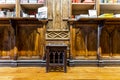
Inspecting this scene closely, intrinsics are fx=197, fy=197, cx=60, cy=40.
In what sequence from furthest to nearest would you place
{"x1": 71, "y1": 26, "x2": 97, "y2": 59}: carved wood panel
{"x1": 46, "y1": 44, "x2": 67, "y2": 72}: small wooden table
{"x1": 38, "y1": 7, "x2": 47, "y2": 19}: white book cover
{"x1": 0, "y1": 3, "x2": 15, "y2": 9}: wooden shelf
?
{"x1": 0, "y1": 3, "x2": 15, "y2": 9}: wooden shelf → {"x1": 71, "y1": 26, "x2": 97, "y2": 59}: carved wood panel → {"x1": 38, "y1": 7, "x2": 47, "y2": 19}: white book cover → {"x1": 46, "y1": 44, "x2": 67, "y2": 72}: small wooden table

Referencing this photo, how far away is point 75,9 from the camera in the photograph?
14.0 feet

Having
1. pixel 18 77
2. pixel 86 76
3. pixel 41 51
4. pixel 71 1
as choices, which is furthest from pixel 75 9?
pixel 18 77

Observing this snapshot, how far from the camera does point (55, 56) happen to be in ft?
11.4

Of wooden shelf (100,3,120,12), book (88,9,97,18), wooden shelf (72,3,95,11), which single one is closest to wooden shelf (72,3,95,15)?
wooden shelf (72,3,95,11)

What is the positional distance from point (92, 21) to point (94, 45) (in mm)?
488

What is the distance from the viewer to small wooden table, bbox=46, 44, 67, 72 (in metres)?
3.33

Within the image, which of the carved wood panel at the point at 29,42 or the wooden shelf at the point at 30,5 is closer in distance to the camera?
the carved wood panel at the point at 29,42

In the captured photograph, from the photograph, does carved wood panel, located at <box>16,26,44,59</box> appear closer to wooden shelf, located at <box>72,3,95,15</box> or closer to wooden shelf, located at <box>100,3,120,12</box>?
wooden shelf, located at <box>72,3,95,15</box>

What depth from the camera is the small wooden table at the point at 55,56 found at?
333cm

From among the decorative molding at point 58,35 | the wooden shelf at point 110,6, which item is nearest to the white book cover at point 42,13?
the decorative molding at point 58,35

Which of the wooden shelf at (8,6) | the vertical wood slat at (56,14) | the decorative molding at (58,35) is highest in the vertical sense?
the wooden shelf at (8,6)

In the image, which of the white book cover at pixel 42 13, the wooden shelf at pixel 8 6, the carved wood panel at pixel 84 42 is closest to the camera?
the white book cover at pixel 42 13

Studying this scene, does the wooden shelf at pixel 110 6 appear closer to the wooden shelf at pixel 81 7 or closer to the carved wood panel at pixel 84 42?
the wooden shelf at pixel 81 7

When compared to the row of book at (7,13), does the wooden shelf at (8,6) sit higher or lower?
higher
